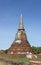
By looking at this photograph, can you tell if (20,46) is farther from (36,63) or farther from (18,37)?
(36,63)

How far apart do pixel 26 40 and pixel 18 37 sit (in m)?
0.96

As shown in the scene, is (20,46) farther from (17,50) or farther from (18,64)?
(18,64)

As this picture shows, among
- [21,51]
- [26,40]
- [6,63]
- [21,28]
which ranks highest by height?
[21,28]

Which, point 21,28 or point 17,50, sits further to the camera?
point 21,28

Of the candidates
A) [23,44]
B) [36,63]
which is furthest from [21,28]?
[36,63]

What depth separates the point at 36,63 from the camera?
8898 mm

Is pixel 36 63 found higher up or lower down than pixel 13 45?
lower down

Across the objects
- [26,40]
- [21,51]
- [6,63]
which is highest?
[26,40]

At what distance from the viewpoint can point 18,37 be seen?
69.7ft

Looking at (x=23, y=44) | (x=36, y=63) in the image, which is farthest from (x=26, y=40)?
(x=36, y=63)

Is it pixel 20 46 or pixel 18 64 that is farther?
pixel 20 46

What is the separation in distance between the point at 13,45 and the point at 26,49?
60.0 inches

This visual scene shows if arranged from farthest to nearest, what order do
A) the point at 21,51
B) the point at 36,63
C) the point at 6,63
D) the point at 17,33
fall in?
the point at 17,33
the point at 21,51
the point at 36,63
the point at 6,63

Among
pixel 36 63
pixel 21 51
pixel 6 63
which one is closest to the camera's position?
pixel 6 63
